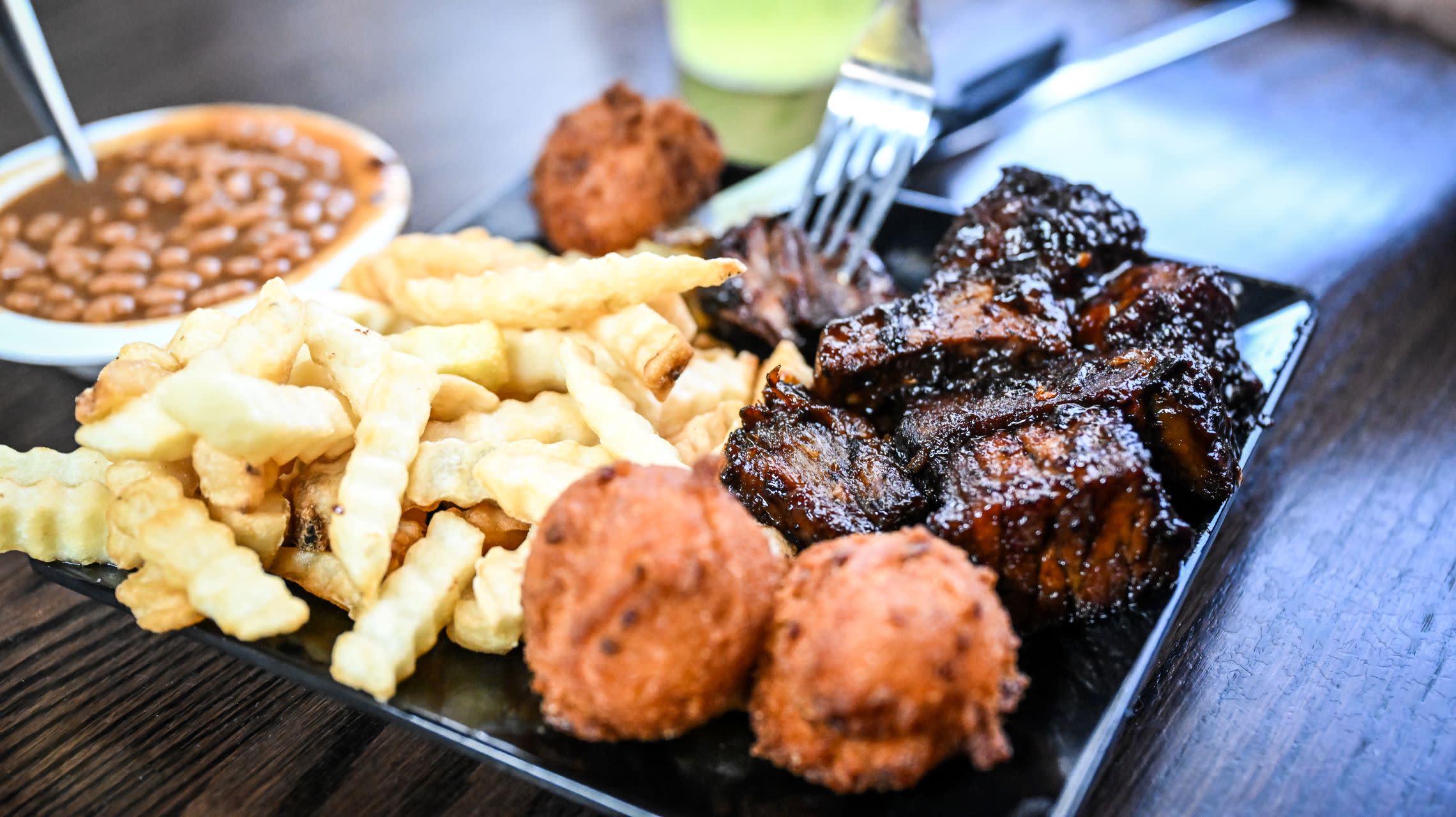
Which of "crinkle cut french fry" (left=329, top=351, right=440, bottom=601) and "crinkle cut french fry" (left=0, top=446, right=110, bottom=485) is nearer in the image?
"crinkle cut french fry" (left=329, top=351, right=440, bottom=601)

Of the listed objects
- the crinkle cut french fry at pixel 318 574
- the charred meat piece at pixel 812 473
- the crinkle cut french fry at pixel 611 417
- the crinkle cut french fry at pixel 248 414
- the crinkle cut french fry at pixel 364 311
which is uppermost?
the crinkle cut french fry at pixel 248 414

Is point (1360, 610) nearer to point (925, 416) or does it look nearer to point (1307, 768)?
point (1307, 768)

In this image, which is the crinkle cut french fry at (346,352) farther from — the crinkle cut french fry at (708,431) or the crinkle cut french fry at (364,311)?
the crinkle cut french fry at (708,431)

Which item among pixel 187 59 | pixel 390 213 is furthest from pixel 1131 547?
pixel 187 59

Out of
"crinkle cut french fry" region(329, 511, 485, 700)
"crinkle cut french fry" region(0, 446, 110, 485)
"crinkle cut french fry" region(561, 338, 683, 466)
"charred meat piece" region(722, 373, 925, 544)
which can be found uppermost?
"crinkle cut french fry" region(561, 338, 683, 466)

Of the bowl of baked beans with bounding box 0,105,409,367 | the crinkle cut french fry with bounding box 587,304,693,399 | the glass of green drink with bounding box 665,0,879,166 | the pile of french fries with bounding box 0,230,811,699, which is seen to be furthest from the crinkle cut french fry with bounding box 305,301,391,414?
the glass of green drink with bounding box 665,0,879,166

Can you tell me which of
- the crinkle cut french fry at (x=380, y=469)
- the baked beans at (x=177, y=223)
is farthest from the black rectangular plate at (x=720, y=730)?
the baked beans at (x=177, y=223)

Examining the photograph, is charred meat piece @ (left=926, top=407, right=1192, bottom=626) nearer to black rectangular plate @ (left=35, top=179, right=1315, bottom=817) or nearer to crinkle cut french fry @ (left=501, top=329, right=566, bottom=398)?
black rectangular plate @ (left=35, top=179, right=1315, bottom=817)

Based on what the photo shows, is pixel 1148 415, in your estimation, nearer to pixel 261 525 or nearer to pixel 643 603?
pixel 643 603
